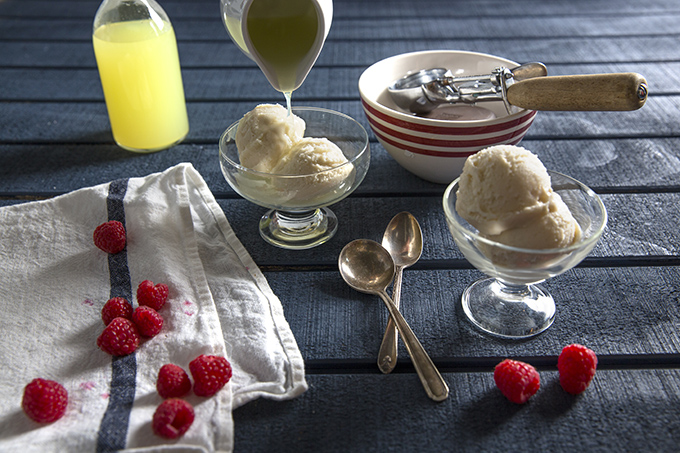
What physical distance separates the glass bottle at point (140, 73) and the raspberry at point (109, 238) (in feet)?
1.38

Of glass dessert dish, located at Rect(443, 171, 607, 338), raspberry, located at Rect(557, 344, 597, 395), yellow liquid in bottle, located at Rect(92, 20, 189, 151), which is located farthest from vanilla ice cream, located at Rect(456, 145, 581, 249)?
yellow liquid in bottle, located at Rect(92, 20, 189, 151)

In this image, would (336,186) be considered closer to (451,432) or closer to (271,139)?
(271,139)

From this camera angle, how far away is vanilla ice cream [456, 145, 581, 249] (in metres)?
0.84

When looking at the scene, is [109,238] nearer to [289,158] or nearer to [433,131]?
[289,158]

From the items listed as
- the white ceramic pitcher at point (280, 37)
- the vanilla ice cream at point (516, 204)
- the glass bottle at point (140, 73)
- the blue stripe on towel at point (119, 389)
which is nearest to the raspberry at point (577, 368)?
the vanilla ice cream at point (516, 204)

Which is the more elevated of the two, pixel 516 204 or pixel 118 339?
pixel 516 204

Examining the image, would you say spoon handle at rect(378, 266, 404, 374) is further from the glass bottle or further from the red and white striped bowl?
the glass bottle

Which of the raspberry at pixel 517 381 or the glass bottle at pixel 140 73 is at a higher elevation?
the glass bottle at pixel 140 73

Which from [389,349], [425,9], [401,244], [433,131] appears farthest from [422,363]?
[425,9]

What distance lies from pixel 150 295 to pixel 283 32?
21.9 inches

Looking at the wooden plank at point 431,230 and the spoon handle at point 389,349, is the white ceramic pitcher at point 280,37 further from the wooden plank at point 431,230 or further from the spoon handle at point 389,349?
the spoon handle at point 389,349

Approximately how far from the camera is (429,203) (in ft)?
4.00

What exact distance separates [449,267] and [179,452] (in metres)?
0.56

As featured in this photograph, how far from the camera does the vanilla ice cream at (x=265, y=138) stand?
107 cm
